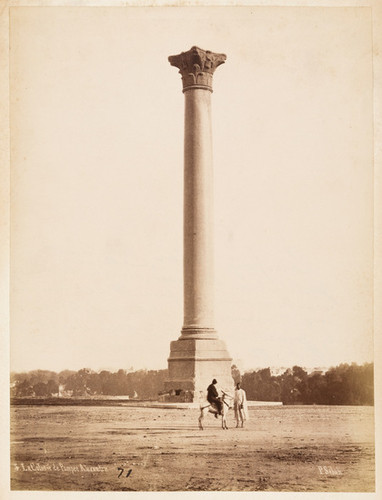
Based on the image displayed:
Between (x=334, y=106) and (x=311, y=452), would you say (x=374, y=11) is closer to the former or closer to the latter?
(x=334, y=106)

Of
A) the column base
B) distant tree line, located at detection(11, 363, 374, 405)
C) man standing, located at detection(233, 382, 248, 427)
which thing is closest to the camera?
distant tree line, located at detection(11, 363, 374, 405)

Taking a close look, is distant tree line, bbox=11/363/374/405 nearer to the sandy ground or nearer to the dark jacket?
the sandy ground

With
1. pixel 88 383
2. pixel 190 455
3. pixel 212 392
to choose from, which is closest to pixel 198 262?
pixel 88 383

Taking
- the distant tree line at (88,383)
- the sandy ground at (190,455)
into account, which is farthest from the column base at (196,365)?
the sandy ground at (190,455)

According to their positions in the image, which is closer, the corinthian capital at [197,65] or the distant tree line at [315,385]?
the distant tree line at [315,385]

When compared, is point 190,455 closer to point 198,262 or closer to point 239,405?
point 239,405

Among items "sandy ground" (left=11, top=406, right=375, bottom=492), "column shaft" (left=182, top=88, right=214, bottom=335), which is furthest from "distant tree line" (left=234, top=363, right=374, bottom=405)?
"column shaft" (left=182, top=88, right=214, bottom=335)

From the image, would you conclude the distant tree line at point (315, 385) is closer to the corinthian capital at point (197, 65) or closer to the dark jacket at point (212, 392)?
the dark jacket at point (212, 392)
